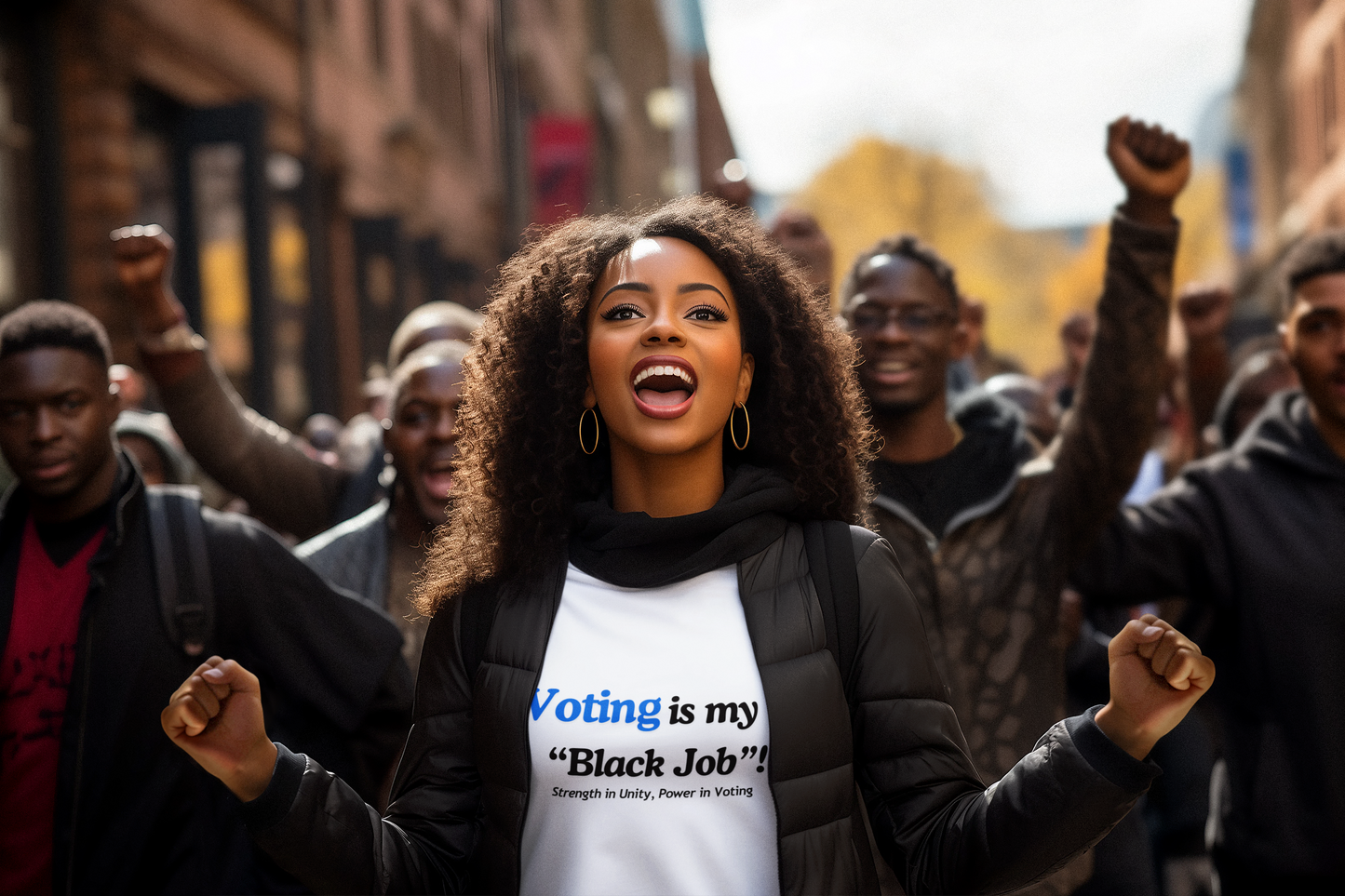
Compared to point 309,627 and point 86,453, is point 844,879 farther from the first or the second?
point 86,453

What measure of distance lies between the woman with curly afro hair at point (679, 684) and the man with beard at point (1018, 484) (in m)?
1.10

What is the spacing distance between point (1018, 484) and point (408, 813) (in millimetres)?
2100

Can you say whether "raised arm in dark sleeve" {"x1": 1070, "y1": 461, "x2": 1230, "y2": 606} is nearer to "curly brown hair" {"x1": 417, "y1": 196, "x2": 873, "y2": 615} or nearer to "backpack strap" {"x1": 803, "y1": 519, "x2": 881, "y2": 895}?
"curly brown hair" {"x1": 417, "y1": 196, "x2": 873, "y2": 615}

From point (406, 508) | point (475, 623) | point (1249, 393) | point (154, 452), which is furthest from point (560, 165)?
point (475, 623)

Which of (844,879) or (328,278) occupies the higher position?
(328,278)

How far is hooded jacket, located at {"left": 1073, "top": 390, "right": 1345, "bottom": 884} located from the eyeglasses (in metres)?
0.75

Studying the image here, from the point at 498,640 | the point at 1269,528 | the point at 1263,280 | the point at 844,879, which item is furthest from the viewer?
the point at 1263,280

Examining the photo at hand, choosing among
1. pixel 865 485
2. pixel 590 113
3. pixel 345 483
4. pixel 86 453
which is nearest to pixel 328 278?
pixel 345 483

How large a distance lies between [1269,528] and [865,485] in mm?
1719

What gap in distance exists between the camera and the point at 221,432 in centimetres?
455

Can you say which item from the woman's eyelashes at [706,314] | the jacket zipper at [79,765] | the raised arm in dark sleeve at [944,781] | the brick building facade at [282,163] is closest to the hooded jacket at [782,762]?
the raised arm in dark sleeve at [944,781]

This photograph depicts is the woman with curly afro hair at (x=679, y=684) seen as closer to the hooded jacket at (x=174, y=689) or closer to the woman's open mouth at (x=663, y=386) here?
the woman's open mouth at (x=663, y=386)

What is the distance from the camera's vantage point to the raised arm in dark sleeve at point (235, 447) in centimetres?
450

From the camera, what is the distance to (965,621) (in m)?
3.67
